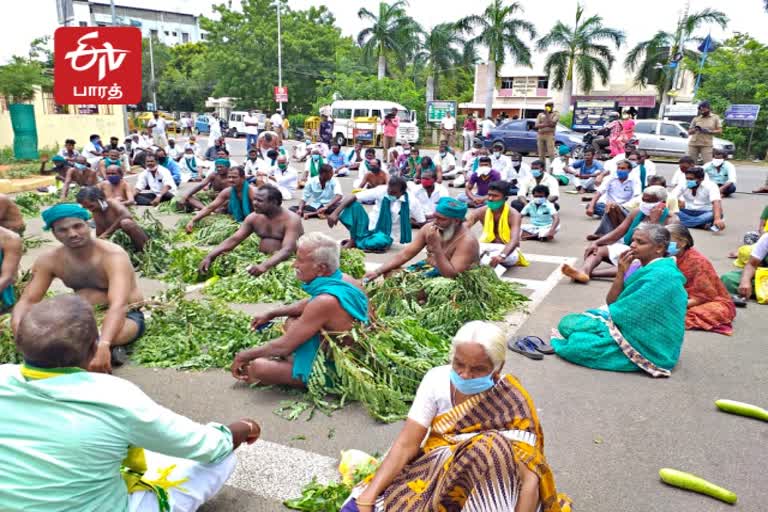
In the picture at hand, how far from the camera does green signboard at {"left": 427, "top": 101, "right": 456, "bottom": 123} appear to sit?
34625 mm

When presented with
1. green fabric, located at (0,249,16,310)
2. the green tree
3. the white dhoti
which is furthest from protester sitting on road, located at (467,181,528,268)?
the green tree

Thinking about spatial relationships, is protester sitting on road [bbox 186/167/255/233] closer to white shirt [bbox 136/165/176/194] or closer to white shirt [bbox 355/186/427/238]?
white shirt [bbox 355/186/427/238]

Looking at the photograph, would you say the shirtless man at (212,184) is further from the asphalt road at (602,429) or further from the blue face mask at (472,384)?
the blue face mask at (472,384)

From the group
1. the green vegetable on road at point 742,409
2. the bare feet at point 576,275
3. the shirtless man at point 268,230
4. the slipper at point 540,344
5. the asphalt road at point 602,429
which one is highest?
the shirtless man at point 268,230

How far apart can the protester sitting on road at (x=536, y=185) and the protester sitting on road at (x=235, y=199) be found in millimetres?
4692

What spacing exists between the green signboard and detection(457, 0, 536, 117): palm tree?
222cm

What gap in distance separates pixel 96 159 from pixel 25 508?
617 inches

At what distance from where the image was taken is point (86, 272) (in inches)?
182

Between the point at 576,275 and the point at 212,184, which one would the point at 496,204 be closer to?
the point at 576,275

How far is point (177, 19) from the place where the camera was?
104 meters

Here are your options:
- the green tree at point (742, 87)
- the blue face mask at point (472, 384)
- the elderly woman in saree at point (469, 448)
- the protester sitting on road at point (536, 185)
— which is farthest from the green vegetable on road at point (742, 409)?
the green tree at point (742, 87)

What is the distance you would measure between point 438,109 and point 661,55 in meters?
13.5

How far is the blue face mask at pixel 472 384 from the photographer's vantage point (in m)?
2.54

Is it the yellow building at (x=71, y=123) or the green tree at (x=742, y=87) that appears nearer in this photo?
the yellow building at (x=71, y=123)
